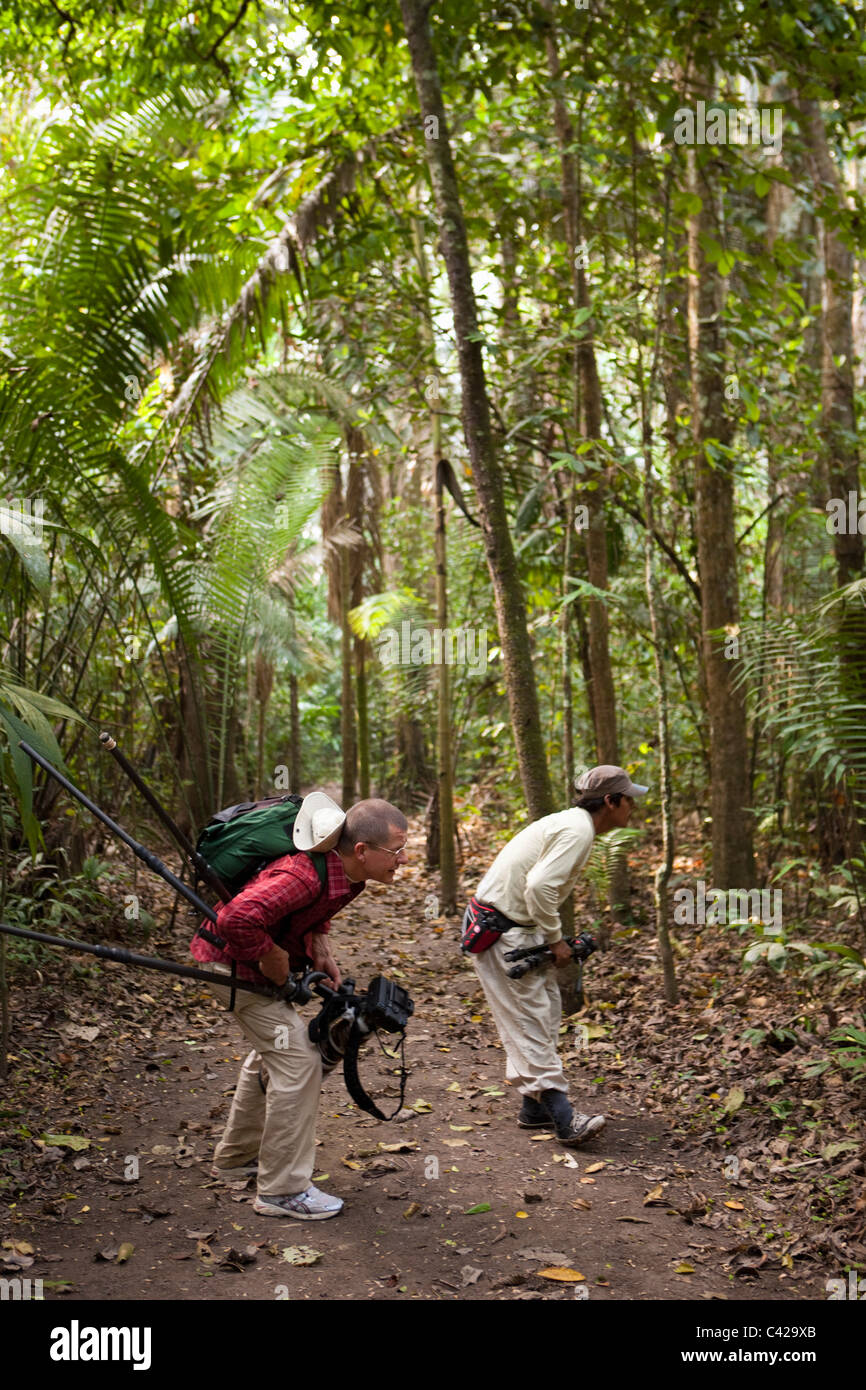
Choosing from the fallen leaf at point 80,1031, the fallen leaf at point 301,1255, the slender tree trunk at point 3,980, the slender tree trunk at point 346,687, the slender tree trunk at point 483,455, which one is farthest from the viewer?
the slender tree trunk at point 346,687

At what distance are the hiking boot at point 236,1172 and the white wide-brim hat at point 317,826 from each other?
59.2 inches

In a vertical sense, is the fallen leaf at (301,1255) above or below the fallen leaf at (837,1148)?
below

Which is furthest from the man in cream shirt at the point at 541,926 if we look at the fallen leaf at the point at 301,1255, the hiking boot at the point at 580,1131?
the fallen leaf at the point at 301,1255

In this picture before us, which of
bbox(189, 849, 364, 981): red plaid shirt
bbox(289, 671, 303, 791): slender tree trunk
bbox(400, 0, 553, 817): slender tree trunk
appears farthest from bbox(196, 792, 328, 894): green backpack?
bbox(289, 671, 303, 791): slender tree trunk

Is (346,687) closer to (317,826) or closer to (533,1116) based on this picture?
(533,1116)

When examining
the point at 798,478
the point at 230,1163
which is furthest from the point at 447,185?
the point at 230,1163

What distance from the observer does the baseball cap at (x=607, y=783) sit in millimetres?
4953

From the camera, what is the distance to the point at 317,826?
3943 mm

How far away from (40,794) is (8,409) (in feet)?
7.51

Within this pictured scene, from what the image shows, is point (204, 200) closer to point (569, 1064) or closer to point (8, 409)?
point (8, 409)

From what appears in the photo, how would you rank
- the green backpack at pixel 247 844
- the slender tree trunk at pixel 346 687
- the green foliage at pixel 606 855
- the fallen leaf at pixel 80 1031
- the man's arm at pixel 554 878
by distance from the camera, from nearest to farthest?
the green backpack at pixel 247 844 < the man's arm at pixel 554 878 < the fallen leaf at pixel 80 1031 < the green foliage at pixel 606 855 < the slender tree trunk at pixel 346 687

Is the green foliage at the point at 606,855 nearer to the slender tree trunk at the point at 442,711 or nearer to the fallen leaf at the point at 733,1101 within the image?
the slender tree trunk at the point at 442,711

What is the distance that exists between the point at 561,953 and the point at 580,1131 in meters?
0.77

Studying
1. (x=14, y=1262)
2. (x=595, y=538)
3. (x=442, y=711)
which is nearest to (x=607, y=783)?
(x=14, y=1262)
